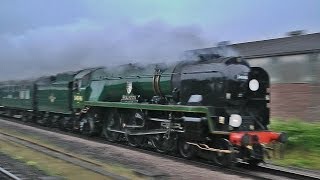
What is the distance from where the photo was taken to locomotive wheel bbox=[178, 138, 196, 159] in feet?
41.0

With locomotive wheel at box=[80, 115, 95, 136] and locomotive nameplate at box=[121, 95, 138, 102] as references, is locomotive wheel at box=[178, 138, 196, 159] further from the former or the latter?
locomotive wheel at box=[80, 115, 95, 136]

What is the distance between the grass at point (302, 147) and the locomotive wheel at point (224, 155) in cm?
185

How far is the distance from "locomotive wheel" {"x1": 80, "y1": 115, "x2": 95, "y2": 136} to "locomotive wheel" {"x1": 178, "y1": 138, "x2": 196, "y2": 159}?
5568 millimetres

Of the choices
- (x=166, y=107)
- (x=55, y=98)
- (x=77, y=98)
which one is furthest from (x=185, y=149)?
(x=55, y=98)

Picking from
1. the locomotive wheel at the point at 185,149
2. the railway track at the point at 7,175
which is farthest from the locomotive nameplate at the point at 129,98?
the railway track at the point at 7,175

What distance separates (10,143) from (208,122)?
726cm

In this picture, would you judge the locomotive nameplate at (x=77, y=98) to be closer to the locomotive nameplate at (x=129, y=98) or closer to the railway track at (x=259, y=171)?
the locomotive nameplate at (x=129, y=98)

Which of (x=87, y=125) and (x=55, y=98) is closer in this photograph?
(x=87, y=125)

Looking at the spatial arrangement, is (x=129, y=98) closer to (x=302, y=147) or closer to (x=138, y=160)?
(x=138, y=160)

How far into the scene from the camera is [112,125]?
54.9 ft

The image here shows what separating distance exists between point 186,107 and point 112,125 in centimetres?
515

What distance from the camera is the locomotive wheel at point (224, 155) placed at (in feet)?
36.7

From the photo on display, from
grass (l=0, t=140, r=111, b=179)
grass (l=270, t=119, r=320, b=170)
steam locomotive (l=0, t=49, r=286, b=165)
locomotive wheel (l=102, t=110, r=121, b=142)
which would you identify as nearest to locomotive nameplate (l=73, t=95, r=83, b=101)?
steam locomotive (l=0, t=49, r=286, b=165)

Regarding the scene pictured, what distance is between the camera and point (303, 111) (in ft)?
60.1
